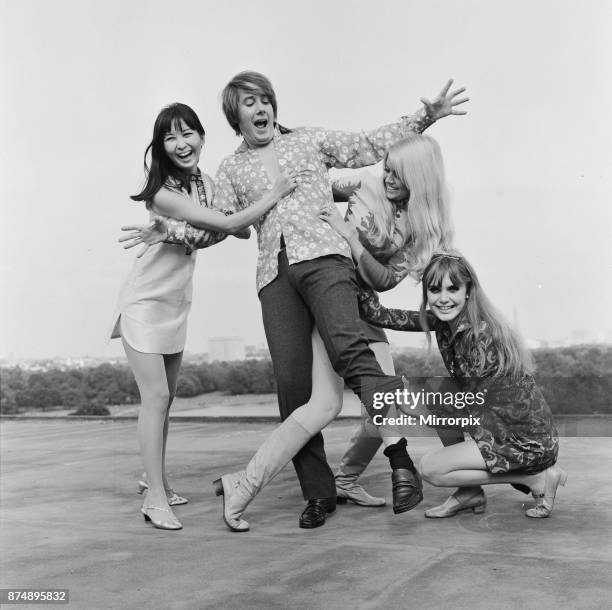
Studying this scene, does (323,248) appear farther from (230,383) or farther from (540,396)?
(230,383)

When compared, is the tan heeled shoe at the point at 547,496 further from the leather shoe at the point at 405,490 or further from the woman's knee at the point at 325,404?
the woman's knee at the point at 325,404

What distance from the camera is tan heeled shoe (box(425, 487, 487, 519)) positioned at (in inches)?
108

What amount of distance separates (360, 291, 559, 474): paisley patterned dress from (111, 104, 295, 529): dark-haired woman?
0.90 metres

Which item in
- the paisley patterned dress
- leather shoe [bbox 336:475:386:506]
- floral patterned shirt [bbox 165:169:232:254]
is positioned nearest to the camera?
the paisley patterned dress

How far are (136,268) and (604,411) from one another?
11.2 ft

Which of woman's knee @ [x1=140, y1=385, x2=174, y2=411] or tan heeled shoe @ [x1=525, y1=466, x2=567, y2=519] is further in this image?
woman's knee @ [x1=140, y1=385, x2=174, y2=411]

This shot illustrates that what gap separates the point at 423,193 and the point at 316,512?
1084mm

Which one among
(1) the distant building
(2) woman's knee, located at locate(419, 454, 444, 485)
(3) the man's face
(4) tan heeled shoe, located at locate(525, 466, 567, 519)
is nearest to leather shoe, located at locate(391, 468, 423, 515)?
(2) woman's knee, located at locate(419, 454, 444, 485)

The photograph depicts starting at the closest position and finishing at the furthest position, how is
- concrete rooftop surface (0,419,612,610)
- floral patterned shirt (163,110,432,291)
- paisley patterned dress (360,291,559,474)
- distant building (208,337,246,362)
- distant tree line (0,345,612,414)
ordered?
concrete rooftop surface (0,419,612,610) < paisley patterned dress (360,291,559,474) < floral patterned shirt (163,110,432,291) < distant tree line (0,345,612,414) < distant building (208,337,246,362)

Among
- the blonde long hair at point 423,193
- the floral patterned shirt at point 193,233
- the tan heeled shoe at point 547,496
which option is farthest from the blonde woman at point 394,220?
the tan heeled shoe at point 547,496

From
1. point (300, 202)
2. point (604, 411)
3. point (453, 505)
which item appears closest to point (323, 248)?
point (300, 202)

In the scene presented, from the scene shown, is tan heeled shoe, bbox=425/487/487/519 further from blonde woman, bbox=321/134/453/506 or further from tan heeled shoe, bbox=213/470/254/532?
tan heeled shoe, bbox=213/470/254/532

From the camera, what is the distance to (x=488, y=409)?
2.72m

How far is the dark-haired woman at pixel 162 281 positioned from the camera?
2967mm
